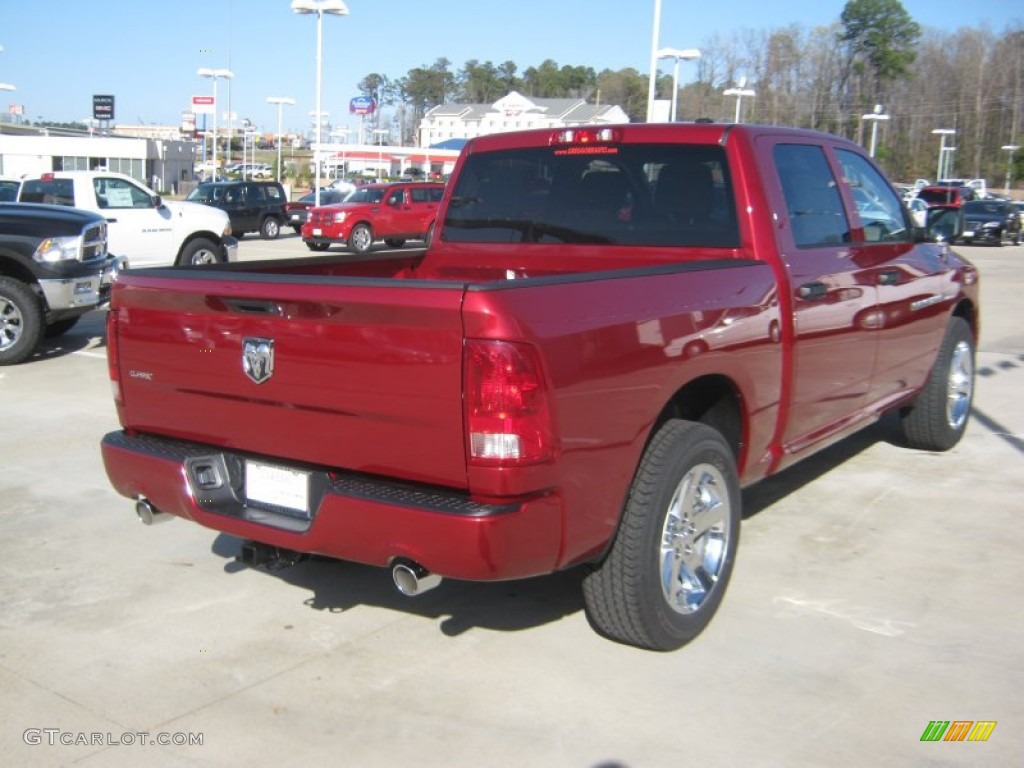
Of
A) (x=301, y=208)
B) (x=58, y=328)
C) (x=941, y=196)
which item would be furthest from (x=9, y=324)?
(x=941, y=196)

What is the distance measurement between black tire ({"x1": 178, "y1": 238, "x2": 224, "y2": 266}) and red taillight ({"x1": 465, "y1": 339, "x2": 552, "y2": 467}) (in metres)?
13.1

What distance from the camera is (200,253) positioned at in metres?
15.6

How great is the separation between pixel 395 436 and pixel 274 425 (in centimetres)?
54

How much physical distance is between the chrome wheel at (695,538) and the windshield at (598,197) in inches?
45.6

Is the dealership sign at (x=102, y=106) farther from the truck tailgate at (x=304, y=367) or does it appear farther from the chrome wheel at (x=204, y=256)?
the truck tailgate at (x=304, y=367)

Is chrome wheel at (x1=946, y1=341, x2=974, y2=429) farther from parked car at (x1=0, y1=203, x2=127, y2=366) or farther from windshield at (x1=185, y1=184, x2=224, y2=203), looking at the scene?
windshield at (x1=185, y1=184, x2=224, y2=203)

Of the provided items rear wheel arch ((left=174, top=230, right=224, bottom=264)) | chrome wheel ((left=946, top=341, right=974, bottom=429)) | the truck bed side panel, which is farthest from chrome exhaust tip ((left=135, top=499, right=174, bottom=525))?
rear wheel arch ((left=174, top=230, right=224, bottom=264))

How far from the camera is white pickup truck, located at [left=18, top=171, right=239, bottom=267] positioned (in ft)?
48.7

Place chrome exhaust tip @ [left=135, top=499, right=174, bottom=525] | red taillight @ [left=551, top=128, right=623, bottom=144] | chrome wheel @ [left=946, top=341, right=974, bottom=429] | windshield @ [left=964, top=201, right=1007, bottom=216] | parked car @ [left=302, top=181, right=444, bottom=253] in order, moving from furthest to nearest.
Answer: windshield @ [left=964, top=201, right=1007, bottom=216], parked car @ [left=302, top=181, right=444, bottom=253], chrome wheel @ [left=946, top=341, right=974, bottom=429], red taillight @ [left=551, top=128, right=623, bottom=144], chrome exhaust tip @ [left=135, top=499, right=174, bottom=525]

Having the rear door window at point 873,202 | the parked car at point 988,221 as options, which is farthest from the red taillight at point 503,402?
the parked car at point 988,221

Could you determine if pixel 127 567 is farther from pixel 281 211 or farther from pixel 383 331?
pixel 281 211

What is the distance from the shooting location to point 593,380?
3270 mm

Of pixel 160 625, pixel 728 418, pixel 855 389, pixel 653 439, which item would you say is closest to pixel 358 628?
pixel 160 625

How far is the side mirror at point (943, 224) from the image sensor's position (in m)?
6.53
